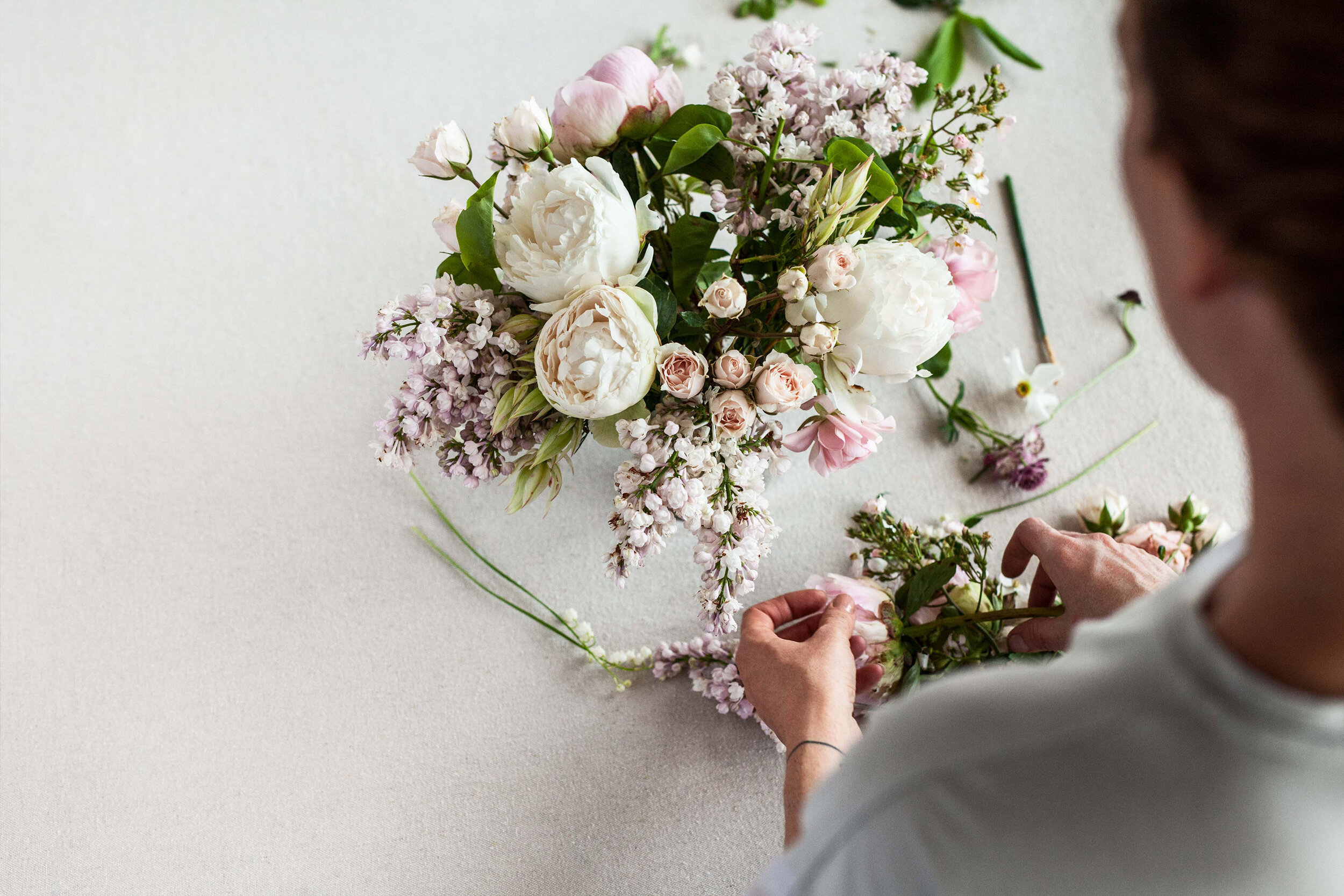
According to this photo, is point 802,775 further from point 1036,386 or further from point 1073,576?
point 1036,386

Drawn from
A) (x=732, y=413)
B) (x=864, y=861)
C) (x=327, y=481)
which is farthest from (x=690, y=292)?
(x=327, y=481)

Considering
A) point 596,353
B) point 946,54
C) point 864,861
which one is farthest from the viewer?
point 946,54

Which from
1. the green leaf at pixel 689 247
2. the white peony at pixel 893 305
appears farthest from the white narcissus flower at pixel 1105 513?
the green leaf at pixel 689 247

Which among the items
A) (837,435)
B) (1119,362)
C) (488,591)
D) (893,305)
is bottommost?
(488,591)

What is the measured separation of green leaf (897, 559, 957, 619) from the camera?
72 cm

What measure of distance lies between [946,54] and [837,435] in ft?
2.24

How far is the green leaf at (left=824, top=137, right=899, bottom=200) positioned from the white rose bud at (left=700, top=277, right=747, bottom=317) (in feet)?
0.43

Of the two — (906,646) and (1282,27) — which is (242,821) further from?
(1282,27)

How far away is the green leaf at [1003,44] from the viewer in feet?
3.47

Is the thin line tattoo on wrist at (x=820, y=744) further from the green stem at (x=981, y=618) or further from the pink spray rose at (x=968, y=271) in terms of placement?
the pink spray rose at (x=968, y=271)

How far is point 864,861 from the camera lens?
0.34m

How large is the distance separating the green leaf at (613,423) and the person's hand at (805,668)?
24 centimetres

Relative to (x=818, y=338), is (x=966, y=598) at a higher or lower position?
lower

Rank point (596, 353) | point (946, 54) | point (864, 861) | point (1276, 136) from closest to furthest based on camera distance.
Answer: point (1276, 136) < point (864, 861) < point (596, 353) < point (946, 54)
